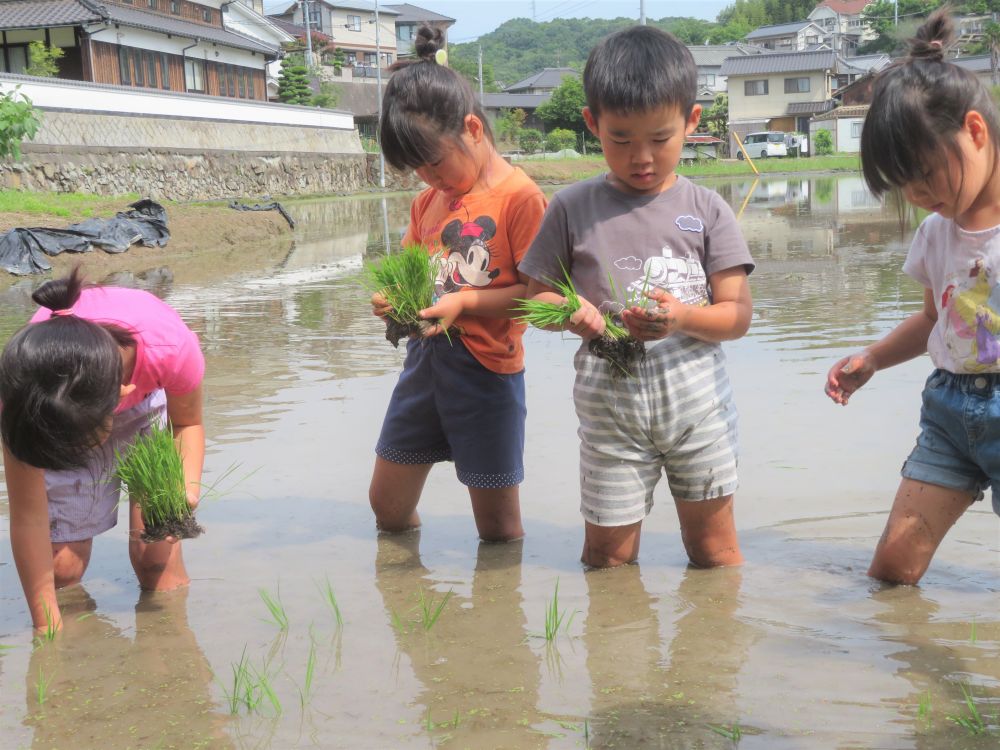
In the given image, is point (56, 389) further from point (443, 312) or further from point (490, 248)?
point (490, 248)

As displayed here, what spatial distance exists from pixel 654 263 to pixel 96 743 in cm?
175

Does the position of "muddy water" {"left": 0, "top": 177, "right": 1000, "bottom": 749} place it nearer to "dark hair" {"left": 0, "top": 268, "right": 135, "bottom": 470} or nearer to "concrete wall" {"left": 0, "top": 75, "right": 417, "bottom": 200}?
"dark hair" {"left": 0, "top": 268, "right": 135, "bottom": 470}

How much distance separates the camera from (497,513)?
3.45 meters

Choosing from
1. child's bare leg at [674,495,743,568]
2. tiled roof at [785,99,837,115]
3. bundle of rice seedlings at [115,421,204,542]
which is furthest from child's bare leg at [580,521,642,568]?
tiled roof at [785,99,837,115]

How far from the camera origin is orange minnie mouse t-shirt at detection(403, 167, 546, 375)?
325cm

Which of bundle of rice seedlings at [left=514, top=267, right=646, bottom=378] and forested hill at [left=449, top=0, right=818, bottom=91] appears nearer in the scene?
bundle of rice seedlings at [left=514, top=267, right=646, bottom=378]

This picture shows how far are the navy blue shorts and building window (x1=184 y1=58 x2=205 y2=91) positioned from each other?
3470cm

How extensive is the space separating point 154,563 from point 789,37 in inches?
3250

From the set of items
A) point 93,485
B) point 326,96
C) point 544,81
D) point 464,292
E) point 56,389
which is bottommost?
point 93,485

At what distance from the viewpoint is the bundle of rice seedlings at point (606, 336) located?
9.07ft

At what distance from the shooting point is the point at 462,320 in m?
3.29

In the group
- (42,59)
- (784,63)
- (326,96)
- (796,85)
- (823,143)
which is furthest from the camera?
(796,85)

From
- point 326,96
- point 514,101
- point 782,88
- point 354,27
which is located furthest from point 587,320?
point 354,27

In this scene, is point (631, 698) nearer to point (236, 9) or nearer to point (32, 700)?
point (32, 700)
